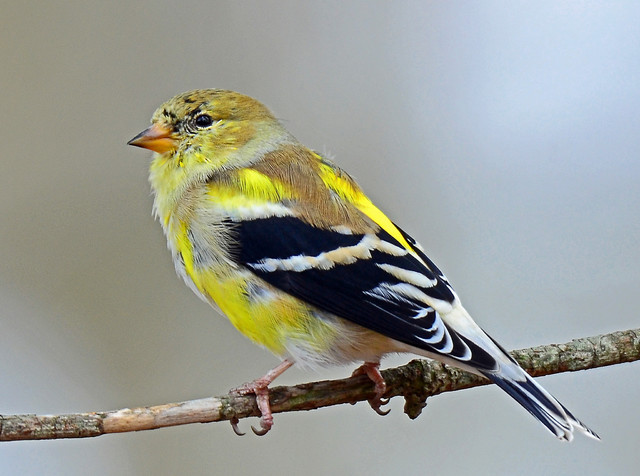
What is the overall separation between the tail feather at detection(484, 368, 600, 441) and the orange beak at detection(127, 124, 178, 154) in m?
1.62

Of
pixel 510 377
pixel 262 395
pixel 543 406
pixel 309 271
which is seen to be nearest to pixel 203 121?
pixel 309 271

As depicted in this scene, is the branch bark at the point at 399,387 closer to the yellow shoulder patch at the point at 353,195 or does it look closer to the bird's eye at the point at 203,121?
the yellow shoulder patch at the point at 353,195

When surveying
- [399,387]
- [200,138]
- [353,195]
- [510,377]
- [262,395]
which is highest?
[200,138]

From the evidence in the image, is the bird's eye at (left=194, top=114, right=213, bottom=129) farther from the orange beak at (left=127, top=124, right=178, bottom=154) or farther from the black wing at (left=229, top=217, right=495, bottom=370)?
the black wing at (left=229, top=217, right=495, bottom=370)

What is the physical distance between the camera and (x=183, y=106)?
3281mm

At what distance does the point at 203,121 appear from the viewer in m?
3.29

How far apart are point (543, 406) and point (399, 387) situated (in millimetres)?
729

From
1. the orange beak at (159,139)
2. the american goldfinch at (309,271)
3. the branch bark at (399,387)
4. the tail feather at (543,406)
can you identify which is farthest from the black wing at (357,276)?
the orange beak at (159,139)

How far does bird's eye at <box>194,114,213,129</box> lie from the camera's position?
329cm

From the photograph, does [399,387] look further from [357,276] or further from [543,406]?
[543,406]

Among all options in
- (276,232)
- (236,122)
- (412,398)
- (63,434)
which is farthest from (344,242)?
(63,434)

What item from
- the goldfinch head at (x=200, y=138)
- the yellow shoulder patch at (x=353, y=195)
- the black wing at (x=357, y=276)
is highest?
the goldfinch head at (x=200, y=138)

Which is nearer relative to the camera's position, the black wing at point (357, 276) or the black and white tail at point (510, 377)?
the black and white tail at point (510, 377)

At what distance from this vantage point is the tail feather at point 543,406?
2279mm
